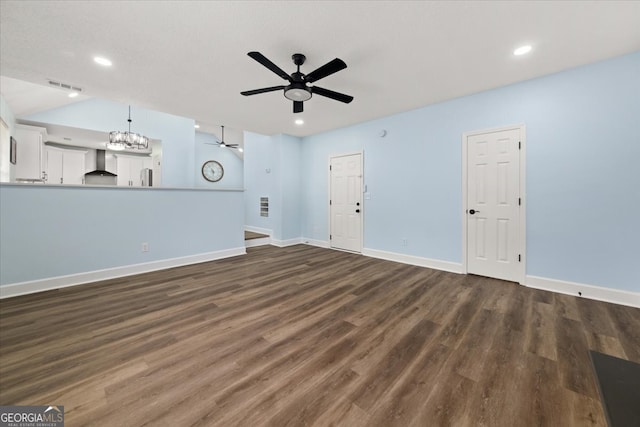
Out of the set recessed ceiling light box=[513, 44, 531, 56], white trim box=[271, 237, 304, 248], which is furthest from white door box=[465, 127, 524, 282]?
white trim box=[271, 237, 304, 248]

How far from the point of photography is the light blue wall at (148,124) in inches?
217

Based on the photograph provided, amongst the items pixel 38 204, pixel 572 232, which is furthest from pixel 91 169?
pixel 572 232

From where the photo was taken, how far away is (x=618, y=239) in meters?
2.67

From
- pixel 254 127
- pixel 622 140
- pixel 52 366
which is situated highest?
pixel 254 127

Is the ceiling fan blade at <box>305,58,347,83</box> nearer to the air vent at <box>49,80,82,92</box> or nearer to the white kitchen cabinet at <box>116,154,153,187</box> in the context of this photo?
the air vent at <box>49,80,82,92</box>

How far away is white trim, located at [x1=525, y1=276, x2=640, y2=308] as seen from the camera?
2608mm

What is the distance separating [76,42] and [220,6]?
1711 millimetres

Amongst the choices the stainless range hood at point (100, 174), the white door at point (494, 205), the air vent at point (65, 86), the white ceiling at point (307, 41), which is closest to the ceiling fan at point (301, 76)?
the white ceiling at point (307, 41)

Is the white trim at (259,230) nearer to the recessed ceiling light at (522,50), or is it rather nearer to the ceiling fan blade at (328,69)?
the ceiling fan blade at (328,69)

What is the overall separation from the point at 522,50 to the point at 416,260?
3.09m

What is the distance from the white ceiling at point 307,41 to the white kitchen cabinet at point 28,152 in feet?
10.9

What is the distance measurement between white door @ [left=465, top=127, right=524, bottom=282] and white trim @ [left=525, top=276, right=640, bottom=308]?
7.5 inches

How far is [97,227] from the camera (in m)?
3.41

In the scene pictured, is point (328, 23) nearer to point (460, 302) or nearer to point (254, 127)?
point (460, 302)
